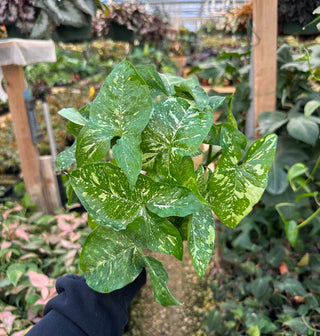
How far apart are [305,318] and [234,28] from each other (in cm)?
177

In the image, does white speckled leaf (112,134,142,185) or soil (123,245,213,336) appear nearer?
white speckled leaf (112,134,142,185)

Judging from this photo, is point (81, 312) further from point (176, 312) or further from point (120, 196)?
point (176, 312)

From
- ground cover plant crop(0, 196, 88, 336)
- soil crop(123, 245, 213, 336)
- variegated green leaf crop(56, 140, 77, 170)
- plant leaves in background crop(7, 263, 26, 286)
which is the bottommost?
soil crop(123, 245, 213, 336)

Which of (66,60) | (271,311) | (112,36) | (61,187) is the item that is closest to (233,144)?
(271,311)

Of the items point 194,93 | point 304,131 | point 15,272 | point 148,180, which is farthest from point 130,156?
point 15,272

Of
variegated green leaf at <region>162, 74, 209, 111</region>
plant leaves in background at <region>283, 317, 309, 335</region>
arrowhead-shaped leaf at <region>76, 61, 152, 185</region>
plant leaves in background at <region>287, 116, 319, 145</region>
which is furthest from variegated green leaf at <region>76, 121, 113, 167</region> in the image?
plant leaves in background at <region>283, 317, 309, 335</region>

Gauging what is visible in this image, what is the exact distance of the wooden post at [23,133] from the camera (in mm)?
1824

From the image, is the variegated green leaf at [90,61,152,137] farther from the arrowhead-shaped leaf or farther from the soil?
the soil

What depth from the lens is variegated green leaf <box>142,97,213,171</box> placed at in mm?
374

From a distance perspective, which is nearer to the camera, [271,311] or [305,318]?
[305,318]

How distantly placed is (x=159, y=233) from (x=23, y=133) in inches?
68.9

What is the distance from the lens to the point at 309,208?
1.46m

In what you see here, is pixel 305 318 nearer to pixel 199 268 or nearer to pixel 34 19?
pixel 199 268

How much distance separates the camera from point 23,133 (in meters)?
1.91
